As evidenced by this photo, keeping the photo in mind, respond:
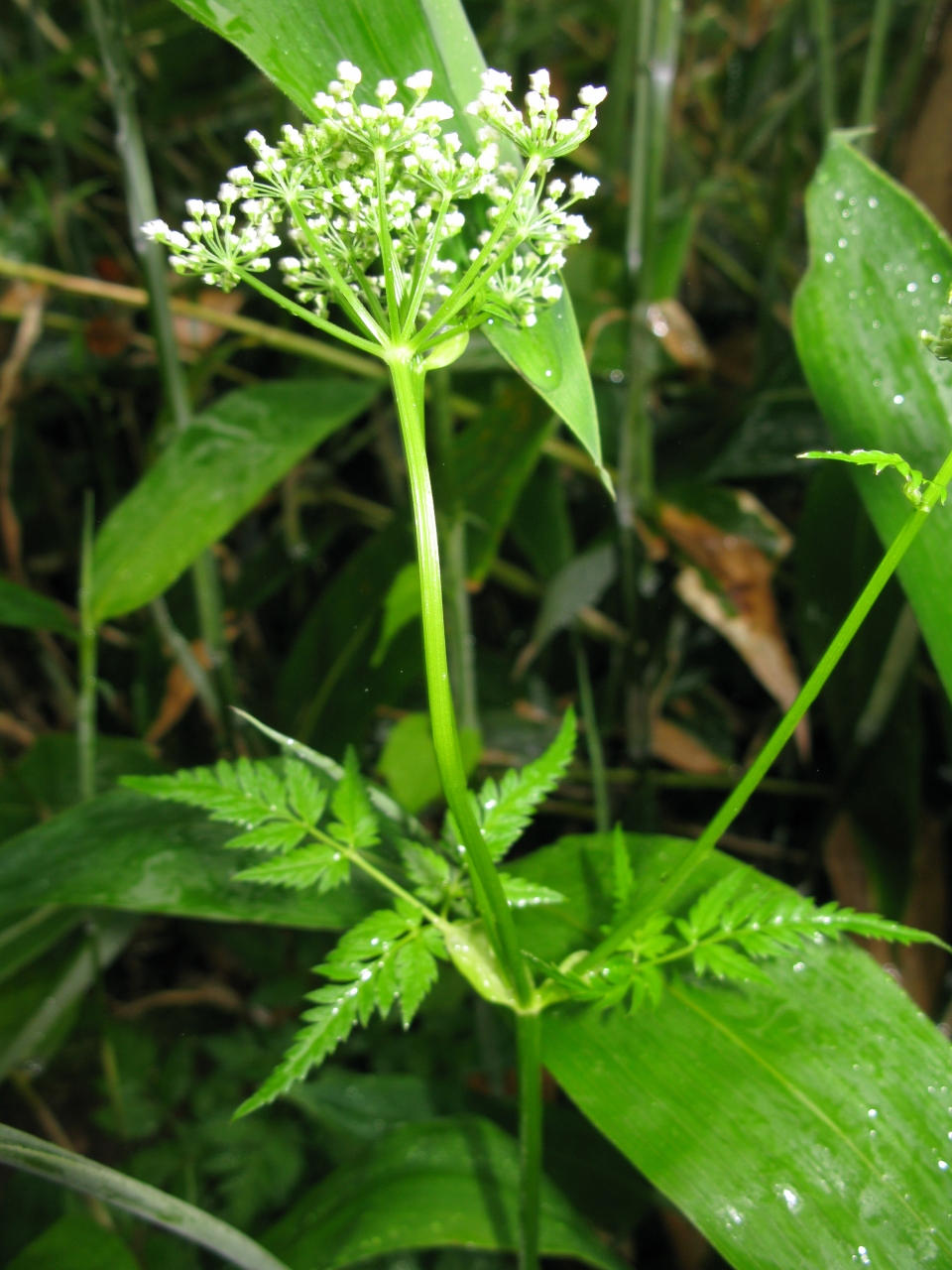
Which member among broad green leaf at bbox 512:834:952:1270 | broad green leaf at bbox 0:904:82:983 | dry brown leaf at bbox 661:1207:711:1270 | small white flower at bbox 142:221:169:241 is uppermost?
small white flower at bbox 142:221:169:241

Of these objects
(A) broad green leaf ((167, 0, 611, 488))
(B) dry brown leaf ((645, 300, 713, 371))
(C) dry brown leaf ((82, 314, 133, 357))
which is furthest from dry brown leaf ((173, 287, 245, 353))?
(A) broad green leaf ((167, 0, 611, 488))

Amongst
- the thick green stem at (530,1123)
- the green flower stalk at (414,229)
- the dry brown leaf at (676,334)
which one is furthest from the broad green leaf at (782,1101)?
the dry brown leaf at (676,334)

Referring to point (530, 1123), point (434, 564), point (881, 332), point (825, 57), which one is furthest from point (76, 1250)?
point (825, 57)

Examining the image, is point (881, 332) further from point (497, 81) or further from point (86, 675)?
point (86, 675)

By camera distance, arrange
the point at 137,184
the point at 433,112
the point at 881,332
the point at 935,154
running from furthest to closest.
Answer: the point at 935,154 → the point at 137,184 → the point at 881,332 → the point at 433,112

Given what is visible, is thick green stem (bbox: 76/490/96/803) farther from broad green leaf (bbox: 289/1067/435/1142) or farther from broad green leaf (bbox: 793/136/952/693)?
broad green leaf (bbox: 793/136/952/693)

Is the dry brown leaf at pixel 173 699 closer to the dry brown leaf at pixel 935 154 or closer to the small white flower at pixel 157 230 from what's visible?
the small white flower at pixel 157 230

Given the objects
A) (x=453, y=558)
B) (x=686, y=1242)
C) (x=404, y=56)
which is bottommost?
(x=686, y=1242)
